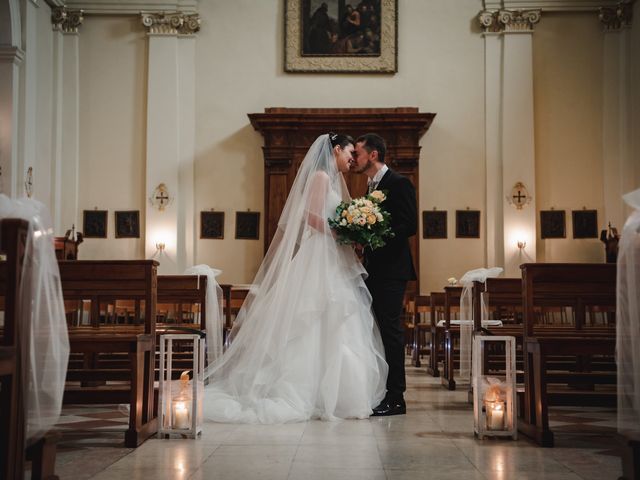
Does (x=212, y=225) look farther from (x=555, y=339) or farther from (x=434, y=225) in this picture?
(x=555, y=339)

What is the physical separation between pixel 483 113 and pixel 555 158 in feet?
5.18

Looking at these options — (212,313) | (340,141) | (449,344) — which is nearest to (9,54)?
(212,313)

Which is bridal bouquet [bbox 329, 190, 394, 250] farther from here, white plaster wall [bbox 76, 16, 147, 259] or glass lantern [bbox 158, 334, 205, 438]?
white plaster wall [bbox 76, 16, 147, 259]

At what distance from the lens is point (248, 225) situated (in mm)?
14016

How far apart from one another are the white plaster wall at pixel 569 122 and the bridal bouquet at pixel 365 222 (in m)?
8.89

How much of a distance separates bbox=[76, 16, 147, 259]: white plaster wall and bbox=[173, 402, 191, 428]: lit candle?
966 cm

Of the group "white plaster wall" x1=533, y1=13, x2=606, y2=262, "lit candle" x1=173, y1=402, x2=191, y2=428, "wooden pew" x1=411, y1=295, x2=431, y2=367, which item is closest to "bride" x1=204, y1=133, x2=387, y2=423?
"lit candle" x1=173, y1=402, x2=191, y2=428

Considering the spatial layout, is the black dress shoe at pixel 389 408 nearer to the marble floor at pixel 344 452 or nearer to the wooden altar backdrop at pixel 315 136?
the marble floor at pixel 344 452

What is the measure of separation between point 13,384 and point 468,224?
39.0 feet

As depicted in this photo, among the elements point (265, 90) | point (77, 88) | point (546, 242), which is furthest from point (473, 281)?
point (77, 88)

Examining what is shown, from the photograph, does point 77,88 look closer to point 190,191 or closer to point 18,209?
point 190,191

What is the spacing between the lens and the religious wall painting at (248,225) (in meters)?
14.0

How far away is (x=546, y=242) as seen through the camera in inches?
550

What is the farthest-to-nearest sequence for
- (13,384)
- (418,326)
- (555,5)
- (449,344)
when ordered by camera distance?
(555,5)
(418,326)
(449,344)
(13,384)
